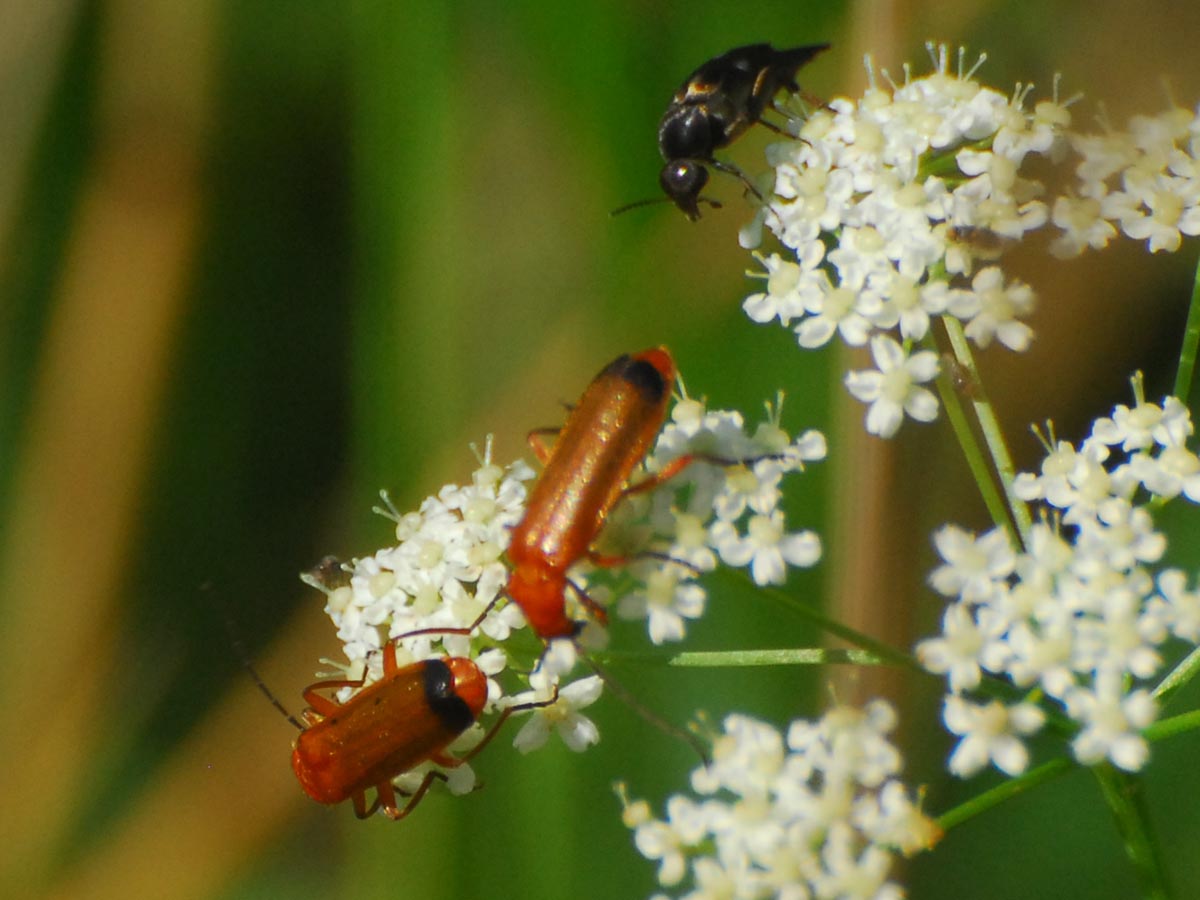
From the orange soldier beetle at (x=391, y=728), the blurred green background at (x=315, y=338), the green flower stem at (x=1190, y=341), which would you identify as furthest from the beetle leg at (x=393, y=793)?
the green flower stem at (x=1190, y=341)

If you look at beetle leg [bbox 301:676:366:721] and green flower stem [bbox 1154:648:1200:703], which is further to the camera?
beetle leg [bbox 301:676:366:721]

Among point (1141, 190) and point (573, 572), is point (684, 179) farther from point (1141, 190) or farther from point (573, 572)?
point (573, 572)

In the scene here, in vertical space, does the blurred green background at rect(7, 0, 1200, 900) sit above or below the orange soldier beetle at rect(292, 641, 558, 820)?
above

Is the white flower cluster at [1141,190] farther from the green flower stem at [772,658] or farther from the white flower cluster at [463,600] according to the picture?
the white flower cluster at [463,600]

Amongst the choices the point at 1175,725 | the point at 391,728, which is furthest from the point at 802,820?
the point at 391,728

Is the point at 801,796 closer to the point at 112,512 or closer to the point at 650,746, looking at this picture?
the point at 650,746

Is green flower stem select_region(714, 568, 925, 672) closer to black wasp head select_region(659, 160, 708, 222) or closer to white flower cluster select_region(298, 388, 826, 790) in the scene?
white flower cluster select_region(298, 388, 826, 790)

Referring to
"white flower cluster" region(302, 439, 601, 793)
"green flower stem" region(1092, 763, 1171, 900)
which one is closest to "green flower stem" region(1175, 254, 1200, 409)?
"green flower stem" region(1092, 763, 1171, 900)
